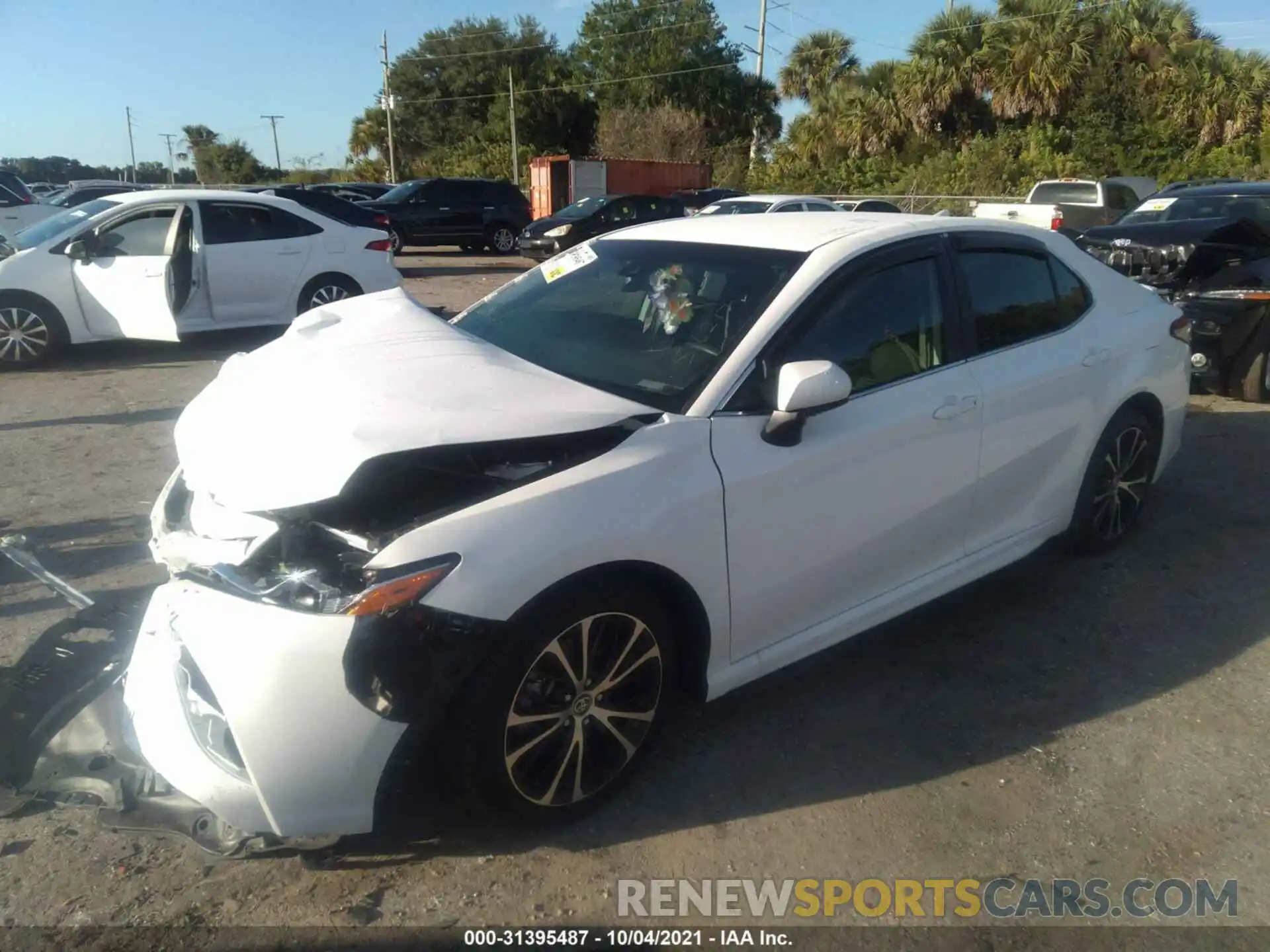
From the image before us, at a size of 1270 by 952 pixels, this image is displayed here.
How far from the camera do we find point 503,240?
2280 cm

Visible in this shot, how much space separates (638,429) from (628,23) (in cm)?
5945

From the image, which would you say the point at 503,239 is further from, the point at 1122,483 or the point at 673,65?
the point at 673,65

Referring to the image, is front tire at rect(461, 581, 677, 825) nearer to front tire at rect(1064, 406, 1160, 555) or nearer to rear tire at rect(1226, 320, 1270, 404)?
front tire at rect(1064, 406, 1160, 555)

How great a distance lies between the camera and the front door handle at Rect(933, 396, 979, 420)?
143 inches

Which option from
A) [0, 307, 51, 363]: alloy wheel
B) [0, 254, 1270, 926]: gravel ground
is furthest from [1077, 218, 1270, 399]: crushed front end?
[0, 307, 51, 363]: alloy wheel

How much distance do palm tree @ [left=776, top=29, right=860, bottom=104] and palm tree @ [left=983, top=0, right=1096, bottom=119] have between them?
1060cm

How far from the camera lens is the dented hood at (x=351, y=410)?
2.77m

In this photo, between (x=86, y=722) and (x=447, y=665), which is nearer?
(x=447, y=665)

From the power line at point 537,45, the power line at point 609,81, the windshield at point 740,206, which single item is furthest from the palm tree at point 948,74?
the power line at point 537,45

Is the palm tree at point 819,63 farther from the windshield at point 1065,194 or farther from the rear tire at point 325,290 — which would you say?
the rear tire at point 325,290

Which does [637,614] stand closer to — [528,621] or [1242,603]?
[528,621]

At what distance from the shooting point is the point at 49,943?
8.33 feet

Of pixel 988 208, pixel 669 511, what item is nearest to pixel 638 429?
pixel 669 511

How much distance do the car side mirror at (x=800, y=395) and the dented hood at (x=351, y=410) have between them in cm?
40
